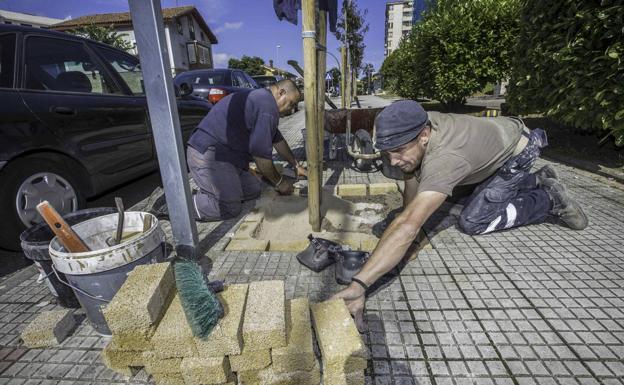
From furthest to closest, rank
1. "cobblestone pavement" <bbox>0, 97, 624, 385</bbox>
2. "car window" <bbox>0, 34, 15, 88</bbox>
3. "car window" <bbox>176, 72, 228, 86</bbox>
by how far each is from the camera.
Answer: "car window" <bbox>176, 72, 228, 86</bbox>
"car window" <bbox>0, 34, 15, 88</bbox>
"cobblestone pavement" <bbox>0, 97, 624, 385</bbox>

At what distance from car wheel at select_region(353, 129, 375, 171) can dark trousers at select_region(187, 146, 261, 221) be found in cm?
222

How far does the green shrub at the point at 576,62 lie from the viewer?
3.95 m

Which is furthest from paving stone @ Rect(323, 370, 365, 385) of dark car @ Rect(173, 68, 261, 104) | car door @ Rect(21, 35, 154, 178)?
dark car @ Rect(173, 68, 261, 104)

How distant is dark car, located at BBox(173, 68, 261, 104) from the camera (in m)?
7.55

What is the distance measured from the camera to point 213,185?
337cm

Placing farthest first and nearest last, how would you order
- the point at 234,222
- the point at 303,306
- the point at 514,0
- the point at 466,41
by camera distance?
the point at 466,41, the point at 514,0, the point at 234,222, the point at 303,306

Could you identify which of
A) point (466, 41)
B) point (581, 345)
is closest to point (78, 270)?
point (581, 345)

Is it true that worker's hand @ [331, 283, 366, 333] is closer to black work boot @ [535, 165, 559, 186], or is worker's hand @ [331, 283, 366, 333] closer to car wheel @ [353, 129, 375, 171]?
black work boot @ [535, 165, 559, 186]

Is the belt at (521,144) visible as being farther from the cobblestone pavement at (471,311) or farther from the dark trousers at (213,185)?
the dark trousers at (213,185)

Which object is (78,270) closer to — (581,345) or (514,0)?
(581,345)

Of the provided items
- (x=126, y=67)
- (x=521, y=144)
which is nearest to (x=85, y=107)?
(x=126, y=67)

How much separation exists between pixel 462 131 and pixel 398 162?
50 centimetres

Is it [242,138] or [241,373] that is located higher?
[242,138]

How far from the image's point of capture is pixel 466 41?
360 inches
